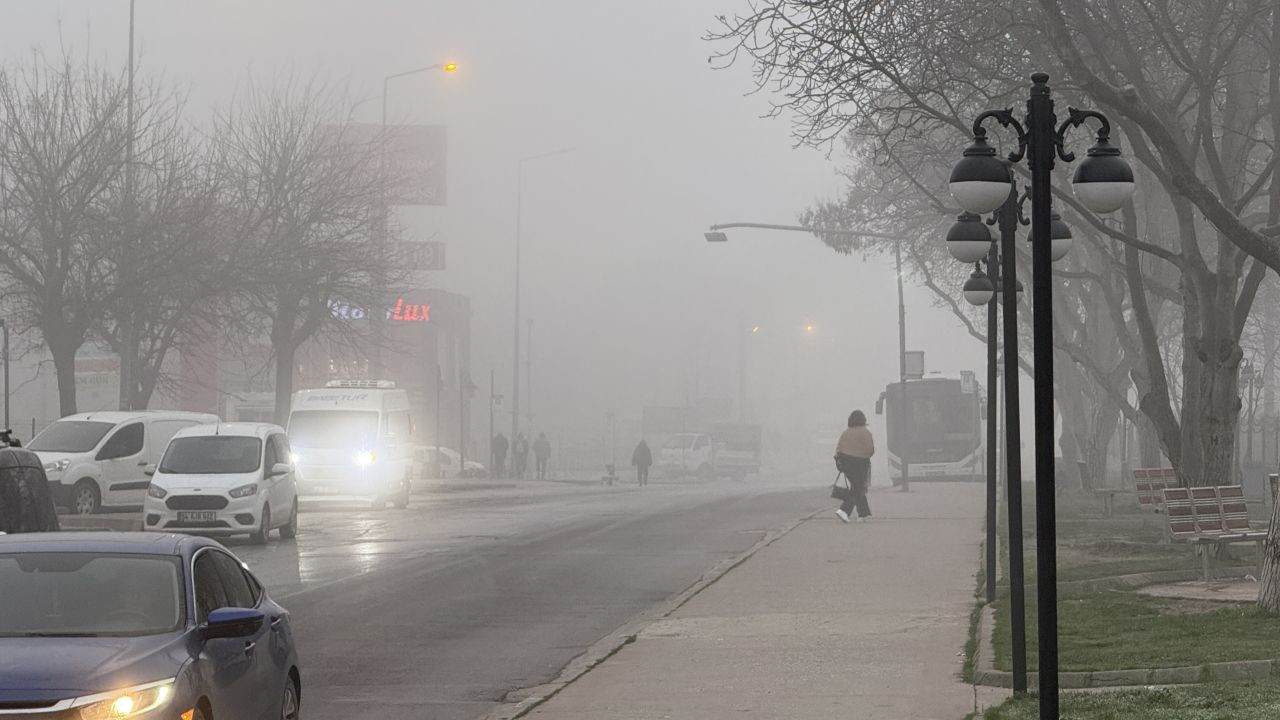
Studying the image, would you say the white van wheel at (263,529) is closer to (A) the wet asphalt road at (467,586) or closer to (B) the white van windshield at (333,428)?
(A) the wet asphalt road at (467,586)

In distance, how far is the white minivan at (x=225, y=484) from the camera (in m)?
27.3

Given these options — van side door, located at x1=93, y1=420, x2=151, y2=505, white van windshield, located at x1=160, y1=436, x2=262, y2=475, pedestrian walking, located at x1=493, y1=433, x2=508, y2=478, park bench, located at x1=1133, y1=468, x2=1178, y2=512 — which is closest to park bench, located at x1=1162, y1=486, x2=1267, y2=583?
park bench, located at x1=1133, y1=468, x2=1178, y2=512

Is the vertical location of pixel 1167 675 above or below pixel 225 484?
below

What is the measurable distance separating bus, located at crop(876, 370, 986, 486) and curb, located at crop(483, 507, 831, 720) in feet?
125

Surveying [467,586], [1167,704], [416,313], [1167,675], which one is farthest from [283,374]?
[1167,704]

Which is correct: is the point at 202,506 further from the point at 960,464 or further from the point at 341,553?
the point at 960,464

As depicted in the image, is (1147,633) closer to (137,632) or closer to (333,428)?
(137,632)

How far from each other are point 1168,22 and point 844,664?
1091cm

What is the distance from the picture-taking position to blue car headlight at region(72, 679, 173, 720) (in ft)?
23.3

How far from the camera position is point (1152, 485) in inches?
1033

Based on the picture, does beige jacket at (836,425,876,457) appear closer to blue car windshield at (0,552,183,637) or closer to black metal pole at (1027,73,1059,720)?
black metal pole at (1027,73,1059,720)

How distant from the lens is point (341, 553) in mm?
25469

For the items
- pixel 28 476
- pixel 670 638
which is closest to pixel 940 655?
pixel 670 638

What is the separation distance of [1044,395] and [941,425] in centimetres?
5175
